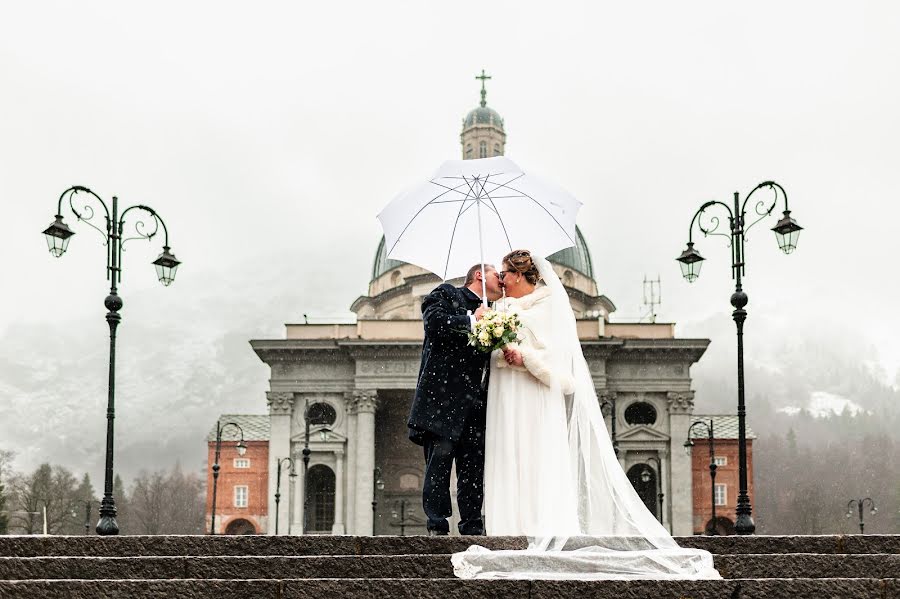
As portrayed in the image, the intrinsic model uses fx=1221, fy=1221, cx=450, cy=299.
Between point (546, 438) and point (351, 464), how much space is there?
4395 cm

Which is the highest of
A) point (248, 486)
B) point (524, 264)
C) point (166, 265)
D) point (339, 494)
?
point (166, 265)

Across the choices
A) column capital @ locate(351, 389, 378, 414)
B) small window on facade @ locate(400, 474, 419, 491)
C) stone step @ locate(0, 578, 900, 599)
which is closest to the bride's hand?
stone step @ locate(0, 578, 900, 599)

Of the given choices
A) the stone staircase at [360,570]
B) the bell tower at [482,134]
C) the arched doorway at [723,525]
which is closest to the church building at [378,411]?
the arched doorway at [723,525]

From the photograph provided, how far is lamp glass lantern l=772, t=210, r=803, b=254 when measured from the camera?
19.3 metres

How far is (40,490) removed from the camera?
225 feet

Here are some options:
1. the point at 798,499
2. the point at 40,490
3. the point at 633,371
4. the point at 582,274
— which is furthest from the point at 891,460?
the point at 40,490

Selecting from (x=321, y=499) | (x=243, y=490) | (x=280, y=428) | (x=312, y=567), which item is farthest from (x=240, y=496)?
(x=312, y=567)

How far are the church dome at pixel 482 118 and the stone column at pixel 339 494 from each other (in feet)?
81.6

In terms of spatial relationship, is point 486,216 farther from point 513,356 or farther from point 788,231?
point 788,231

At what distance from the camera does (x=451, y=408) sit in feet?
29.7

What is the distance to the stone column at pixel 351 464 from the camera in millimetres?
51219

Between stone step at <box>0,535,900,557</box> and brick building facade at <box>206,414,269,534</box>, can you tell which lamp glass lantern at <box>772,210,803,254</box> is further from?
brick building facade at <box>206,414,269,534</box>

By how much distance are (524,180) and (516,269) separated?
1.60 meters

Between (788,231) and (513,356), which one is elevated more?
(788,231)
